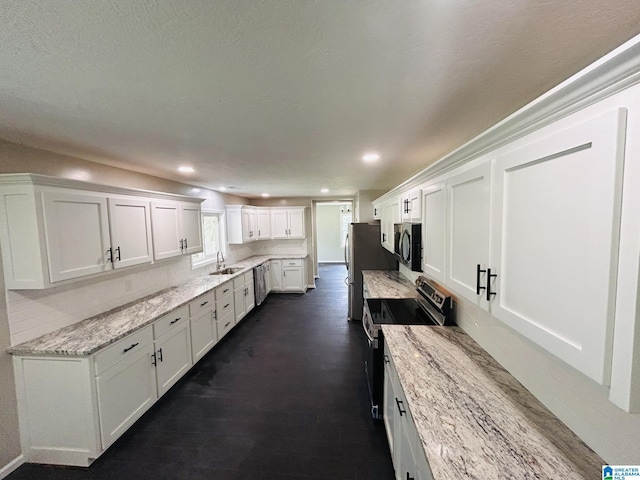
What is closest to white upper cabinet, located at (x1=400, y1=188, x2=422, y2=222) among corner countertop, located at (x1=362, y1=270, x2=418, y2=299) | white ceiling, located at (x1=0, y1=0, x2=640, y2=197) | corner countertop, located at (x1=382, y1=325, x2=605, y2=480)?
white ceiling, located at (x1=0, y1=0, x2=640, y2=197)

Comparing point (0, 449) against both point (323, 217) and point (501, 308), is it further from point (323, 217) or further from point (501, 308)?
point (323, 217)

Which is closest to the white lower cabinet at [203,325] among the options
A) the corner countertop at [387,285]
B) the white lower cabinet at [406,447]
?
the corner countertop at [387,285]

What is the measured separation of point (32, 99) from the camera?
126 centimetres

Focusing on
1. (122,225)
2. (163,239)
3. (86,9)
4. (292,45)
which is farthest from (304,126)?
(163,239)

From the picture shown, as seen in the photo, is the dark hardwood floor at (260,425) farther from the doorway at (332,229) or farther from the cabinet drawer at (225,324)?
the doorway at (332,229)

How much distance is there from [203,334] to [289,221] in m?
3.67

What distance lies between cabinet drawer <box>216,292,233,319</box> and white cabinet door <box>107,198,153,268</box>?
4.00 feet

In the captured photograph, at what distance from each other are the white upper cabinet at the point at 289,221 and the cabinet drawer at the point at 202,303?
313 centimetres

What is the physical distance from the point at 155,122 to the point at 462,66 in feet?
5.67

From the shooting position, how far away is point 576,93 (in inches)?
26.3

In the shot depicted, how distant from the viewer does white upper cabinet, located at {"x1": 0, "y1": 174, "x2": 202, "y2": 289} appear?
69.3 inches

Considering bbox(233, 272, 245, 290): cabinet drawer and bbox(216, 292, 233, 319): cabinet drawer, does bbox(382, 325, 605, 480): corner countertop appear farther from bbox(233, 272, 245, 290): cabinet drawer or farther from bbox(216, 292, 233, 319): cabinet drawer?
bbox(233, 272, 245, 290): cabinet drawer

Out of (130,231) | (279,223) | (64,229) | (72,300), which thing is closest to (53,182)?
(64,229)

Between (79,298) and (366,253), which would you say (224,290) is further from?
(366,253)
